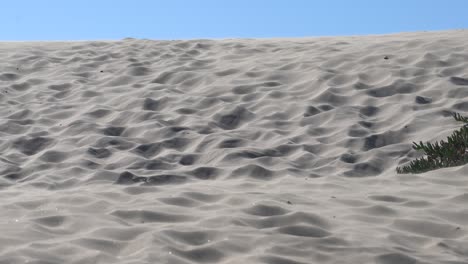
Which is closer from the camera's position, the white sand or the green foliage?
the white sand

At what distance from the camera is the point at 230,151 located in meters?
6.72

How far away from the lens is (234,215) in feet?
14.8

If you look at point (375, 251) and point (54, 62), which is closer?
point (375, 251)

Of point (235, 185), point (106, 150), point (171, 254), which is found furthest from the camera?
point (106, 150)

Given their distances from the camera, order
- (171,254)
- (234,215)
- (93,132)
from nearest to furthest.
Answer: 1. (171,254)
2. (234,215)
3. (93,132)

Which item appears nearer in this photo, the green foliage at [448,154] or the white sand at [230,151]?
the white sand at [230,151]

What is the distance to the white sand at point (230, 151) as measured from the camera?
159 inches

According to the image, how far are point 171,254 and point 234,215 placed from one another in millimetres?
774

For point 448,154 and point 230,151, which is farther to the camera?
point 230,151

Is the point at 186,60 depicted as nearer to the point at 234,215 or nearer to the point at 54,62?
the point at 54,62

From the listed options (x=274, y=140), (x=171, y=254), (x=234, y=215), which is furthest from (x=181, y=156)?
(x=171, y=254)

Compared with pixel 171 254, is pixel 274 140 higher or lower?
higher

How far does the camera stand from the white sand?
4.05 metres

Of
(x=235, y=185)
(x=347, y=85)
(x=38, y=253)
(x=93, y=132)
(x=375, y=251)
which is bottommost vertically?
(x=38, y=253)
